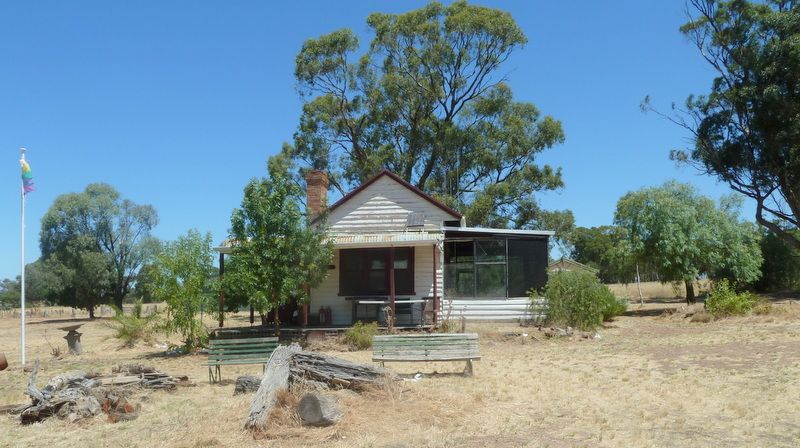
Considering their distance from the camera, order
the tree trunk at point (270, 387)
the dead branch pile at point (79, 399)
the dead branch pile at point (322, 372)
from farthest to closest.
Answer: the dead branch pile at point (322, 372)
the dead branch pile at point (79, 399)
the tree trunk at point (270, 387)

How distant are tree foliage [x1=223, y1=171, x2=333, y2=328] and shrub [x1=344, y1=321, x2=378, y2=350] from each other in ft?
5.87

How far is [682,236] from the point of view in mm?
26078

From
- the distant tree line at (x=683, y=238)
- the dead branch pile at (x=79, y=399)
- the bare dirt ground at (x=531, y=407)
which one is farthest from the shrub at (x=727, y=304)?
the dead branch pile at (x=79, y=399)

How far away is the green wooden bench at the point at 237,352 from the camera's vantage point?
12.1 meters

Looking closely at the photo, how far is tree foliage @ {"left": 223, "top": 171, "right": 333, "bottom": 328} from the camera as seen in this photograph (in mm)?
16484

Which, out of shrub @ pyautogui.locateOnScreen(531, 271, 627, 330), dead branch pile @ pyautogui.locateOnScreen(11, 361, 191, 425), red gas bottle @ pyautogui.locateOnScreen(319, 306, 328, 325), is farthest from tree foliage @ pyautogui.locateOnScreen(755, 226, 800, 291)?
dead branch pile @ pyautogui.locateOnScreen(11, 361, 191, 425)

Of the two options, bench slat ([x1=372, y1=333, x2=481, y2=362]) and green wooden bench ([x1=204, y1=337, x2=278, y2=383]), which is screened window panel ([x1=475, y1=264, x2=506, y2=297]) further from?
green wooden bench ([x1=204, y1=337, x2=278, y2=383])

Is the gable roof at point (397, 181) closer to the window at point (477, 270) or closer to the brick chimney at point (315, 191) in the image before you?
the brick chimney at point (315, 191)

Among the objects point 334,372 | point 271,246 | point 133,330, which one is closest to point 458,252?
point 271,246

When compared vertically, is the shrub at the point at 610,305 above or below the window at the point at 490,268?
below

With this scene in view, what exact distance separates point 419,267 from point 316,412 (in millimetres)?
12649

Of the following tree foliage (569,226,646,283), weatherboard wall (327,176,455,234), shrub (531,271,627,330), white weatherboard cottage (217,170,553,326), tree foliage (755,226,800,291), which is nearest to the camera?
shrub (531,271,627,330)

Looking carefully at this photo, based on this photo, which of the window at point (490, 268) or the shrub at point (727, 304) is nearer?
the window at point (490, 268)

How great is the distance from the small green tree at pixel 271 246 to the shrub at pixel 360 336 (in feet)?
5.92
